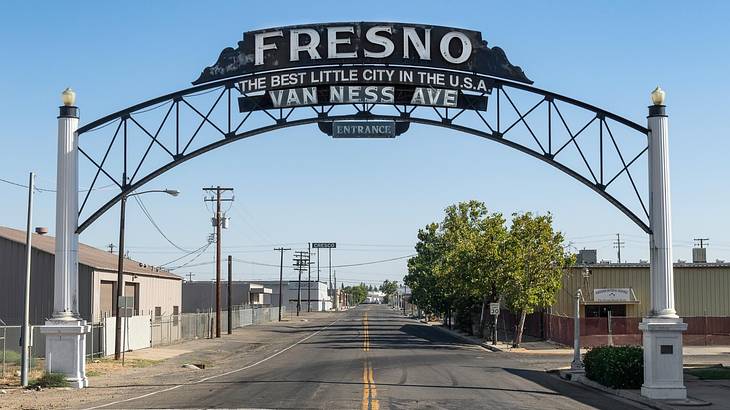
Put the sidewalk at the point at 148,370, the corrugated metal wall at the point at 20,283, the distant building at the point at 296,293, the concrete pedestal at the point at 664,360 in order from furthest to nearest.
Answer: the distant building at the point at 296,293
the corrugated metal wall at the point at 20,283
the sidewalk at the point at 148,370
the concrete pedestal at the point at 664,360

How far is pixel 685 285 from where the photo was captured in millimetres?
55219

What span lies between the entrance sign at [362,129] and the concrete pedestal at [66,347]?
359 inches

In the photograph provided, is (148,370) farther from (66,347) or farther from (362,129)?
(362,129)

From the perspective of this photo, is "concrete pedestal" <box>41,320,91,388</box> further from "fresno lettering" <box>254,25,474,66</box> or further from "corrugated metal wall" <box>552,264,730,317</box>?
"corrugated metal wall" <box>552,264,730,317</box>

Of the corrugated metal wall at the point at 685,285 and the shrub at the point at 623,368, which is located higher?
the corrugated metal wall at the point at 685,285

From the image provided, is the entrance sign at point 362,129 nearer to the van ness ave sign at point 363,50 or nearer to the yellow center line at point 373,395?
the van ness ave sign at point 363,50

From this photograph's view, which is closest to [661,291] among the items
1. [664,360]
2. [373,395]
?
[664,360]

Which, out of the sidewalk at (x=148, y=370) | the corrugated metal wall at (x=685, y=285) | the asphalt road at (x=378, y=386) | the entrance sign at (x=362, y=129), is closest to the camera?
the asphalt road at (x=378, y=386)

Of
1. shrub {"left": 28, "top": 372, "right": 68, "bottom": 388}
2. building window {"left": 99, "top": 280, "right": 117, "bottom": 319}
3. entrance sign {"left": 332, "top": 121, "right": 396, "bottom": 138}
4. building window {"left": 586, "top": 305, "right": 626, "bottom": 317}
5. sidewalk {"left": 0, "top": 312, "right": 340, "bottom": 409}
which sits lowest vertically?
sidewalk {"left": 0, "top": 312, "right": 340, "bottom": 409}

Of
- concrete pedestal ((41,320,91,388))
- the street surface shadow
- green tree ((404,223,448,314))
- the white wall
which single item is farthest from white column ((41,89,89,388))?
green tree ((404,223,448,314))

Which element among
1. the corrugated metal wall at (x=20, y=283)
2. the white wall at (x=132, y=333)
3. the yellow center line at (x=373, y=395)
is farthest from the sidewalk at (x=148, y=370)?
the yellow center line at (x=373, y=395)

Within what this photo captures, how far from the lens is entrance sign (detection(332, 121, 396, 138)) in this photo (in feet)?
81.6

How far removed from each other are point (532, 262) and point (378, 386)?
27546mm

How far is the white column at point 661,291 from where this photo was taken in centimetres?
2206
